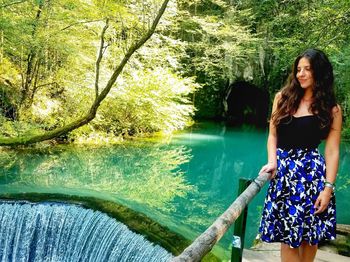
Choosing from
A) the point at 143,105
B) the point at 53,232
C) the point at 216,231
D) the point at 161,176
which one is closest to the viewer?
the point at 216,231

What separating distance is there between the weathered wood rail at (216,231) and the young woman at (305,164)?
0.38ft

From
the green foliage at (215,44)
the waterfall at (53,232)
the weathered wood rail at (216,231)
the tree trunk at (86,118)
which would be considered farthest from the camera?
the green foliage at (215,44)

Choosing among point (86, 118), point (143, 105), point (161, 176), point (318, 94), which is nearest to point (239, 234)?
point (318, 94)

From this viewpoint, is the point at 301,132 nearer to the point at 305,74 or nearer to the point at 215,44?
the point at 305,74

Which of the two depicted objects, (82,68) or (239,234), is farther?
(82,68)

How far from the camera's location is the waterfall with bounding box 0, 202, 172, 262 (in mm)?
5379

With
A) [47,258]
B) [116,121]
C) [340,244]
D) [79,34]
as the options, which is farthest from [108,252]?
[116,121]

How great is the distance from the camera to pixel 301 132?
1944 millimetres

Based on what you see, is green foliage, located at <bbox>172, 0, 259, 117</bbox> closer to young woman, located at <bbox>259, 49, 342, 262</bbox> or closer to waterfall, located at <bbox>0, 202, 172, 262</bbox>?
waterfall, located at <bbox>0, 202, 172, 262</bbox>

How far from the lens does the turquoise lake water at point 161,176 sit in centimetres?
682

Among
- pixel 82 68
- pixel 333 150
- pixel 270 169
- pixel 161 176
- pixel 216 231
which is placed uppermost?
pixel 82 68

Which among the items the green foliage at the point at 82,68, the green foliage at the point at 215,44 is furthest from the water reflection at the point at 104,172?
the green foliage at the point at 215,44

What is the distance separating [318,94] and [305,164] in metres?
0.34

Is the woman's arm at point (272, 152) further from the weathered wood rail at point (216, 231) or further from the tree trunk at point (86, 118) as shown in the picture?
the tree trunk at point (86, 118)
